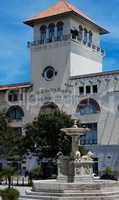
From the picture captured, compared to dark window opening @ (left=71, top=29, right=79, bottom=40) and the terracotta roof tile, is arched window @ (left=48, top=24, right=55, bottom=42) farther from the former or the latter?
dark window opening @ (left=71, top=29, right=79, bottom=40)

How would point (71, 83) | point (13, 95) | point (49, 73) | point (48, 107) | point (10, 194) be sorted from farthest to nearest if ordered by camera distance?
point (13, 95)
point (49, 73)
point (48, 107)
point (71, 83)
point (10, 194)

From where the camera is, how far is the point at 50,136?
4975cm

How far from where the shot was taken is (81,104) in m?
59.8

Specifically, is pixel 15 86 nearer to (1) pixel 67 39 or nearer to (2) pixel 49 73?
(2) pixel 49 73

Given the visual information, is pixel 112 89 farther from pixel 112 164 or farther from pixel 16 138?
pixel 16 138

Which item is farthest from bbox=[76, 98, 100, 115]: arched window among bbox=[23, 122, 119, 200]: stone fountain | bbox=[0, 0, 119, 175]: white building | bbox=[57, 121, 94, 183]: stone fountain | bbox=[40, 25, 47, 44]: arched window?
bbox=[57, 121, 94, 183]: stone fountain

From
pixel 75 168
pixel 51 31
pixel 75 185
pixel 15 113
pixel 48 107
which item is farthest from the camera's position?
pixel 15 113

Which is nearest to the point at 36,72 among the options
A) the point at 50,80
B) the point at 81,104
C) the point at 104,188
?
the point at 50,80

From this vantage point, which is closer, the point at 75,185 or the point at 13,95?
the point at 75,185

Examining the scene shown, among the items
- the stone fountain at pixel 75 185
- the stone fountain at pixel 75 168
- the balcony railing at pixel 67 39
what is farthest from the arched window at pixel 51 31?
the stone fountain at pixel 75 168

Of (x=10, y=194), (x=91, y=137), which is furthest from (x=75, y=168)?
(x=91, y=137)

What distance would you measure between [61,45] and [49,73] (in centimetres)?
398

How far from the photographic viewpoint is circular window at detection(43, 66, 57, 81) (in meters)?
63.0

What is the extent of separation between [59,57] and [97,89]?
7559 mm
